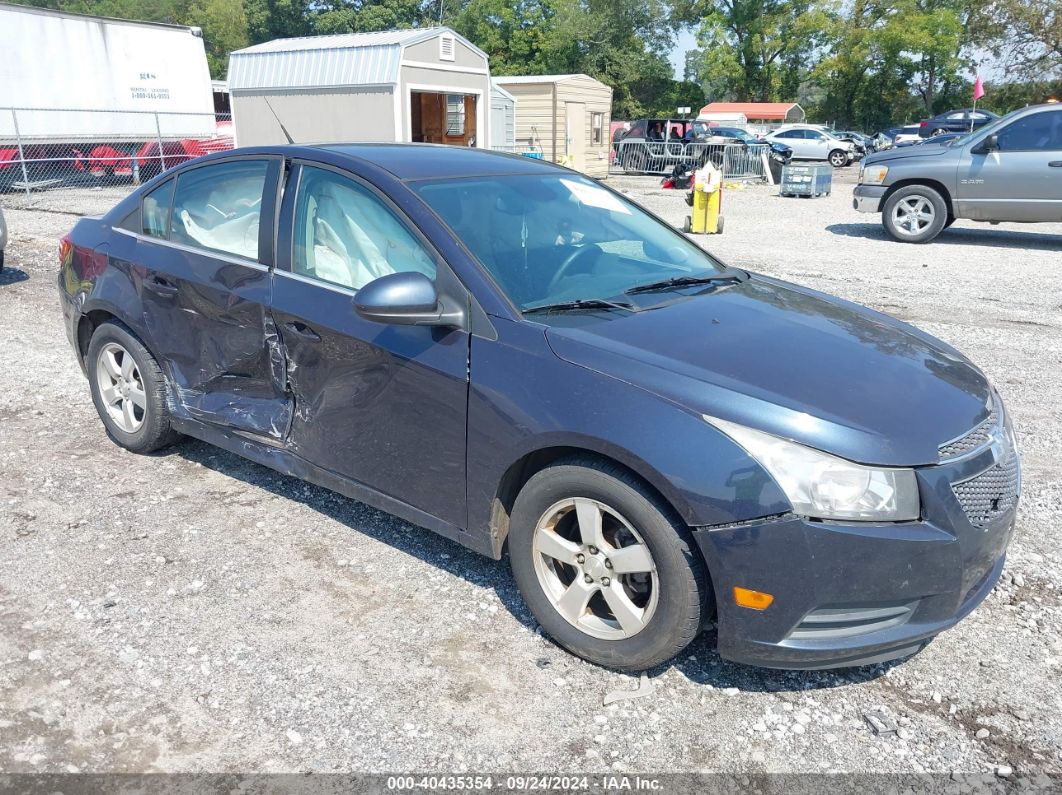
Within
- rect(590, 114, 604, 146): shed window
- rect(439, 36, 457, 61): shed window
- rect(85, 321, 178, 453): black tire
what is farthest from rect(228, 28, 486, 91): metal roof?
rect(85, 321, 178, 453): black tire

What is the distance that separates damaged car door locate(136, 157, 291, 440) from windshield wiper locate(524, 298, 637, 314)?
4.09 ft

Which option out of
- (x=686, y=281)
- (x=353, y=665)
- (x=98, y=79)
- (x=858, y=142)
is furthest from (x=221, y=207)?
(x=858, y=142)

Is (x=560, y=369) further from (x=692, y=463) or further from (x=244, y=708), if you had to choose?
(x=244, y=708)

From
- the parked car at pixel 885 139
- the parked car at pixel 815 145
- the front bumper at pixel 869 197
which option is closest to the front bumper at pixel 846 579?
the front bumper at pixel 869 197

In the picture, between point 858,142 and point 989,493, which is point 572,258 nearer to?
point 989,493

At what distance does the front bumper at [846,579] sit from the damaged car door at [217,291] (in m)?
2.09

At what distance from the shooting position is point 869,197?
43.0ft

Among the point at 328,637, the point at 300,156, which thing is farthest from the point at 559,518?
the point at 300,156

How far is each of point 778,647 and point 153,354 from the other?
3.32m

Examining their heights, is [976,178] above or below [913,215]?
above

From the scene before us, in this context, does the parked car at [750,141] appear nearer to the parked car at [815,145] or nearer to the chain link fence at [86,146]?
the parked car at [815,145]

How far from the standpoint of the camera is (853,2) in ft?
182

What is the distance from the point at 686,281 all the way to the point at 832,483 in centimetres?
144

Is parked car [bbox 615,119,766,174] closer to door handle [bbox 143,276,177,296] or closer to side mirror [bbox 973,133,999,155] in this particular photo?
side mirror [bbox 973,133,999,155]
